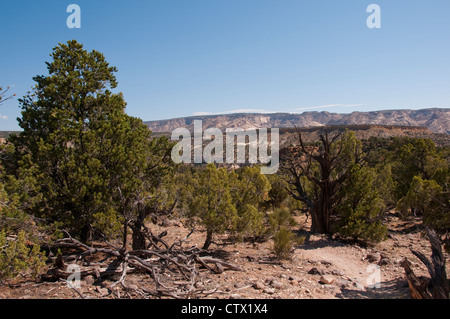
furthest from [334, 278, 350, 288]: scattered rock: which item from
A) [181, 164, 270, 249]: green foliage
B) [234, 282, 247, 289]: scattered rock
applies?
[181, 164, 270, 249]: green foliage

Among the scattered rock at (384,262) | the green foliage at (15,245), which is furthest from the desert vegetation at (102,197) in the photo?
the scattered rock at (384,262)

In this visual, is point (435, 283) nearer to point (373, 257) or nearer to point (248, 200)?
point (373, 257)

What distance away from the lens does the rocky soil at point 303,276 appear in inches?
234

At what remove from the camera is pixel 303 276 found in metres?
7.54

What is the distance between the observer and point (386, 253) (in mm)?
10539

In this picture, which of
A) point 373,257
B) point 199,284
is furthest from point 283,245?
point 199,284

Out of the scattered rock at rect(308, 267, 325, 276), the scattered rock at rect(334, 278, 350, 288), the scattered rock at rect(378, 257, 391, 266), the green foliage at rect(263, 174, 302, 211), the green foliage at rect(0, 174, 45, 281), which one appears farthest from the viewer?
the green foliage at rect(263, 174, 302, 211)

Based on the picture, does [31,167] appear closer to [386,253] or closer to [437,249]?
[437,249]

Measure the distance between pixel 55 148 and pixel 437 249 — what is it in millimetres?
9931

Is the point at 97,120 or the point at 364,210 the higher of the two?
the point at 97,120

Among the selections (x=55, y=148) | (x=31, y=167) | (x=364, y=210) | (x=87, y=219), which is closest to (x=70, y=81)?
(x=55, y=148)

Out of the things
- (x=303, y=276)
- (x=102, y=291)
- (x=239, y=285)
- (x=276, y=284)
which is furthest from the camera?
(x=303, y=276)

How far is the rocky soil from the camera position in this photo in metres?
5.94

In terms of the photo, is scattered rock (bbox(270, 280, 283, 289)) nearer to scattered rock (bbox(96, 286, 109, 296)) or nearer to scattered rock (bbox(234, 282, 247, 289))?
scattered rock (bbox(234, 282, 247, 289))
